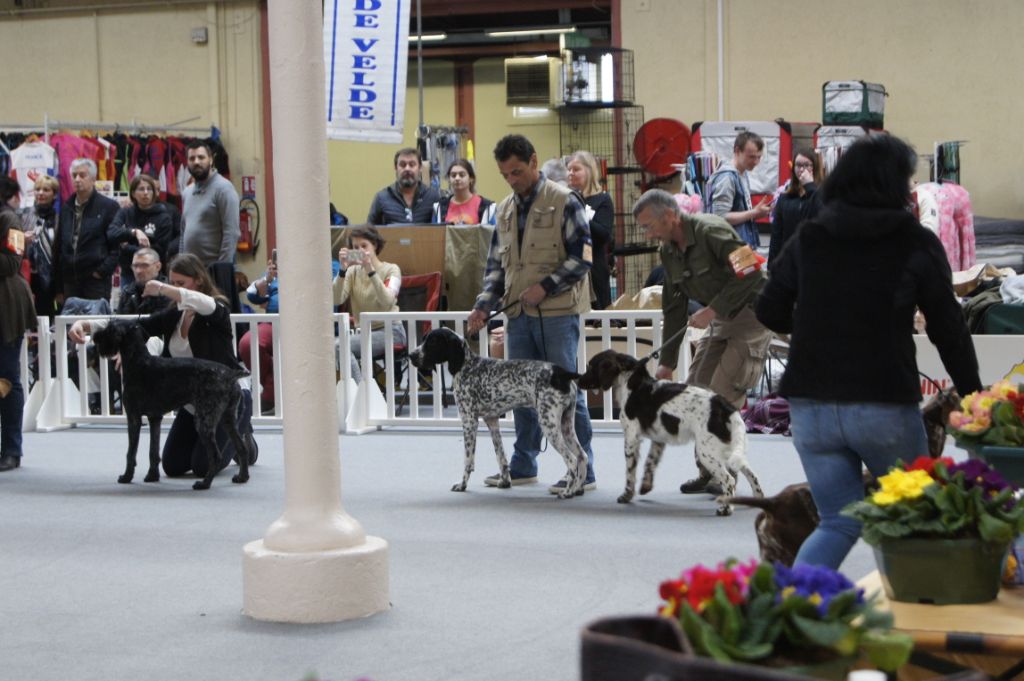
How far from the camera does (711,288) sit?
6289 mm

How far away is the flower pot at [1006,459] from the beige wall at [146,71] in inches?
496

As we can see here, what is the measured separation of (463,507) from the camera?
21.1ft

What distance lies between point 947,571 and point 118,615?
277cm

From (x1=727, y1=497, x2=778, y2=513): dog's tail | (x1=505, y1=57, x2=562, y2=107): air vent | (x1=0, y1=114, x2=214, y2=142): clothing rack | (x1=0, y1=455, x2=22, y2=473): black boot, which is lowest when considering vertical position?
(x1=0, y1=455, x2=22, y2=473): black boot

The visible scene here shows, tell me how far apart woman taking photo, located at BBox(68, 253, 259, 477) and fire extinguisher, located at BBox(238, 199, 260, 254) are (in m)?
7.39

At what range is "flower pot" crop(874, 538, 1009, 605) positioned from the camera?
107 inches

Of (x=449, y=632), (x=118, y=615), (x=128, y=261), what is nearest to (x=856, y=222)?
(x=449, y=632)

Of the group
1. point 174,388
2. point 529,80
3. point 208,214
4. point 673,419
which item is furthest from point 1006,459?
point 529,80

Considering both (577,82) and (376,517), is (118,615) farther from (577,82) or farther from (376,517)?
(577,82)

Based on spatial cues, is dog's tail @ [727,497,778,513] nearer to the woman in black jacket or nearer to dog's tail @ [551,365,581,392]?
the woman in black jacket

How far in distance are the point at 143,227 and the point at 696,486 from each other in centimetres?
596

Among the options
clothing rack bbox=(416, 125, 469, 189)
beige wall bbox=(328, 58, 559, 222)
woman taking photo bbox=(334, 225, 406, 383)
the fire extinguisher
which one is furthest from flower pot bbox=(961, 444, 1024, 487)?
beige wall bbox=(328, 58, 559, 222)

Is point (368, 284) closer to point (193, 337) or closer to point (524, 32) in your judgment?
point (193, 337)

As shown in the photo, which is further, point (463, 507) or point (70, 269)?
point (70, 269)
